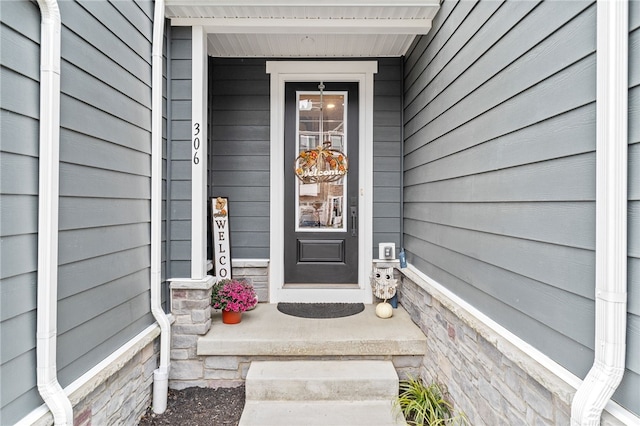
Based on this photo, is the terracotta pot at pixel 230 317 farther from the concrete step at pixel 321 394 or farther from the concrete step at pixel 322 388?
the concrete step at pixel 322 388

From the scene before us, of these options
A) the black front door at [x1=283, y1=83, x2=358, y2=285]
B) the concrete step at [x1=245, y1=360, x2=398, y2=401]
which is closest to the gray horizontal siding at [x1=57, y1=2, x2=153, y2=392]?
the concrete step at [x1=245, y1=360, x2=398, y2=401]

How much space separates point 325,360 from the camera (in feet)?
8.44

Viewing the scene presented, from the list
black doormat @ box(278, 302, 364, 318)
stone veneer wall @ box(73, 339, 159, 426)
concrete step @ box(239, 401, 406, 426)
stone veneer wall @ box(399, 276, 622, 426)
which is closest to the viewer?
stone veneer wall @ box(399, 276, 622, 426)

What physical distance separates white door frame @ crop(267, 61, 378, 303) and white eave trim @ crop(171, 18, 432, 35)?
70cm

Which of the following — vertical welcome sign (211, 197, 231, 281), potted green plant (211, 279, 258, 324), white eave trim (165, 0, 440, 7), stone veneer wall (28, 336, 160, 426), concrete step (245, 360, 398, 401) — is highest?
white eave trim (165, 0, 440, 7)

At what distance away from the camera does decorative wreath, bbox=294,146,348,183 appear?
135 inches

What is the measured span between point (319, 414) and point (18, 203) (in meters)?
1.90

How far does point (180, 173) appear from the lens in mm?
2609

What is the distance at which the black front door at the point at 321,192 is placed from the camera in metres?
3.50

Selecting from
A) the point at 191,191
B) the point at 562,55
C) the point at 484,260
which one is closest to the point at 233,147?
the point at 191,191

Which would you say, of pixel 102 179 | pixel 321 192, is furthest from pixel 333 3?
pixel 102 179

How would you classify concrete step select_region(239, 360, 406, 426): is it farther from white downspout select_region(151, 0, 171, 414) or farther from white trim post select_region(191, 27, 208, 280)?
white trim post select_region(191, 27, 208, 280)

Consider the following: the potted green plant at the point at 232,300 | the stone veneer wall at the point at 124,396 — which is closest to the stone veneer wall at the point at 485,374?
the potted green plant at the point at 232,300

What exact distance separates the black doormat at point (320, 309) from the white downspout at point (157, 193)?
1.11m
